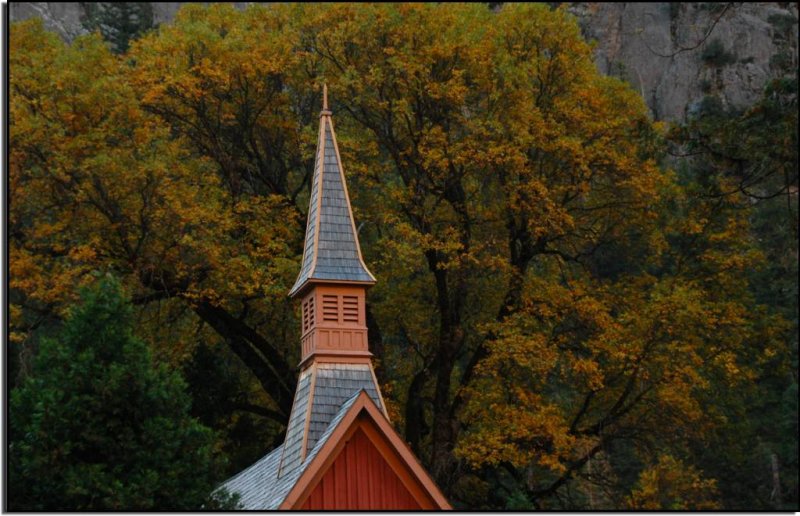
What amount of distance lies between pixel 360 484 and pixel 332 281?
406 centimetres

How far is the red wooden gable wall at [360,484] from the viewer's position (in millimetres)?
17422

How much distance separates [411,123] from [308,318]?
956 cm

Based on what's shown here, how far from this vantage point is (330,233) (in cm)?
2100

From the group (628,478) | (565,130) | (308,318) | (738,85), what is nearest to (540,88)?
(565,130)

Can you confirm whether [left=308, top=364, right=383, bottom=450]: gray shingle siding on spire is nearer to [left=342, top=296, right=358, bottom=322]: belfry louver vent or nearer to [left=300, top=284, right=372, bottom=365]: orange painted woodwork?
[left=300, top=284, right=372, bottom=365]: orange painted woodwork

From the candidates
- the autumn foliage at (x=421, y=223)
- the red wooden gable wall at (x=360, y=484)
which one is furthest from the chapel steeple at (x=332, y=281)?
the autumn foliage at (x=421, y=223)

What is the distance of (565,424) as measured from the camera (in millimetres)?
26641

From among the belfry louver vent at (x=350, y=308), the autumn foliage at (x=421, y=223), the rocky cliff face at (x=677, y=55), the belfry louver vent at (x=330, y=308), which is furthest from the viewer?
the rocky cliff face at (x=677, y=55)

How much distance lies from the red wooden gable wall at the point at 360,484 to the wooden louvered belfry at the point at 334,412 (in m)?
0.02

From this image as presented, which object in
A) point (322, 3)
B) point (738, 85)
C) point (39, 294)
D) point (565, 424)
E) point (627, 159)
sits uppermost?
point (738, 85)

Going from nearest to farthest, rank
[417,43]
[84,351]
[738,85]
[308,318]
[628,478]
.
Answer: [84,351] → [308,318] → [417,43] → [628,478] → [738,85]

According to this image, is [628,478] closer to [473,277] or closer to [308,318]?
[473,277]

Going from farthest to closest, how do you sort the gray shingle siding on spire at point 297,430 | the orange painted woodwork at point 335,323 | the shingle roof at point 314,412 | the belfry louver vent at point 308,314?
the belfry louver vent at point 308,314 < the orange painted woodwork at point 335,323 < the gray shingle siding on spire at point 297,430 < the shingle roof at point 314,412

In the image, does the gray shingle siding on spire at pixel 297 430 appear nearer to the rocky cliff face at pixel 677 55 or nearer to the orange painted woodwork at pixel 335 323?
the orange painted woodwork at pixel 335 323
